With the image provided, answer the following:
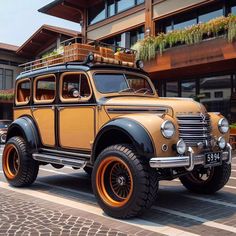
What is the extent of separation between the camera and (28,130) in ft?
26.6

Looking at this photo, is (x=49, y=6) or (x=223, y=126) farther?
(x=49, y=6)

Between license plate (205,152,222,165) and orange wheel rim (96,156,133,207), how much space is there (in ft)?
3.92

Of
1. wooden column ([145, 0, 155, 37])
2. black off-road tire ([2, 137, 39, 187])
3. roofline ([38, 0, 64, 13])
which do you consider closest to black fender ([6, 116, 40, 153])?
black off-road tire ([2, 137, 39, 187])

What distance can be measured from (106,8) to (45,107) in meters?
17.9

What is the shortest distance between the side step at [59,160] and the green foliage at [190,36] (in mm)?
9054

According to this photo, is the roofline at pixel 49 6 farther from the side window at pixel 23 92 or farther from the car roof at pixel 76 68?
the car roof at pixel 76 68

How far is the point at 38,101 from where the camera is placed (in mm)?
8211

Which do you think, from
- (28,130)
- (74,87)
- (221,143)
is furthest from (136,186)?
(28,130)

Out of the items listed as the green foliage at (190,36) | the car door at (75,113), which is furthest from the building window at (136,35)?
the car door at (75,113)

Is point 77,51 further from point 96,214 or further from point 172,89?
point 172,89

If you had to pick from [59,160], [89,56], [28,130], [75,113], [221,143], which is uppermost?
[89,56]

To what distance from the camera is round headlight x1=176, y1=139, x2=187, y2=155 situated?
18.8 ft

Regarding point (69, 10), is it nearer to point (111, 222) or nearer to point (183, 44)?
point (183, 44)

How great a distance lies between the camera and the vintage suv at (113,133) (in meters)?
5.69
